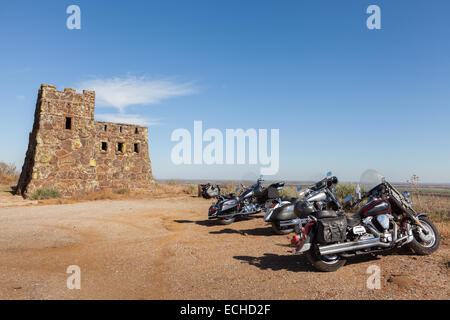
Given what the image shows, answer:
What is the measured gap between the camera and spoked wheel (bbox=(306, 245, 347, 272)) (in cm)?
479

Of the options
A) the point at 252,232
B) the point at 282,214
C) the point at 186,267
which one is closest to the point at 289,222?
the point at 282,214

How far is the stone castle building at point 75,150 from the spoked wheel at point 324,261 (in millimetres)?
17733

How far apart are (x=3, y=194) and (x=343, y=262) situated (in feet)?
66.6

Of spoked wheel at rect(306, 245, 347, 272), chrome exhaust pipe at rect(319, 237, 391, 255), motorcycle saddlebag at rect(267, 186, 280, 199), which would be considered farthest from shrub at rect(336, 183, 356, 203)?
spoked wheel at rect(306, 245, 347, 272)

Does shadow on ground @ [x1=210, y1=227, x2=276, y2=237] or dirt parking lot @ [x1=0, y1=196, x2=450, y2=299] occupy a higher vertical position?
dirt parking lot @ [x1=0, y1=196, x2=450, y2=299]

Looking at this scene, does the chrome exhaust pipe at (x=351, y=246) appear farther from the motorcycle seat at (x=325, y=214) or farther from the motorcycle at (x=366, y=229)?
the motorcycle seat at (x=325, y=214)

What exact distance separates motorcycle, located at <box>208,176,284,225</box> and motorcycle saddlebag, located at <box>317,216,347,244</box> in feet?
15.2

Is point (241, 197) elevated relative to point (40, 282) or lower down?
elevated

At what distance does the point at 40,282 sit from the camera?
452 cm

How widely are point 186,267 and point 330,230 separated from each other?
104 inches

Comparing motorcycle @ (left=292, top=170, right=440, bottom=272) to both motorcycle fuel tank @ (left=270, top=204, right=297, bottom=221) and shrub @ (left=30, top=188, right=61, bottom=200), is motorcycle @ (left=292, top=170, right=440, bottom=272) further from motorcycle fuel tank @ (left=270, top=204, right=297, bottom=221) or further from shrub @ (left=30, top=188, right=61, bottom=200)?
shrub @ (left=30, top=188, right=61, bottom=200)
